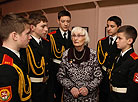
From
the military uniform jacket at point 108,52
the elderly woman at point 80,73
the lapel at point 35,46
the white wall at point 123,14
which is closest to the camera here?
the elderly woman at point 80,73

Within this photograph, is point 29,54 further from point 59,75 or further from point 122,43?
point 122,43

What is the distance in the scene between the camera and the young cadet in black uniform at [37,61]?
6.51ft

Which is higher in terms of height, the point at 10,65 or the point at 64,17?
the point at 64,17

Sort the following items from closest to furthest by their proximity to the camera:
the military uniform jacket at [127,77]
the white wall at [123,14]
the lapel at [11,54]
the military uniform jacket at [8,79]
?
the military uniform jacket at [8,79] < the lapel at [11,54] < the military uniform jacket at [127,77] < the white wall at [123,14]

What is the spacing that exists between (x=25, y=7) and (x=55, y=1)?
2.13 metres

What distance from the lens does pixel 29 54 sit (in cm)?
196

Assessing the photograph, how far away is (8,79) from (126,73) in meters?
1.43

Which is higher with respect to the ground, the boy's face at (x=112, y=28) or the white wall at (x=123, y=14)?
the white wall at (x=123, y=14)

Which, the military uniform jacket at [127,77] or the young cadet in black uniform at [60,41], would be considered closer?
the military uniform jacket at [127,77]

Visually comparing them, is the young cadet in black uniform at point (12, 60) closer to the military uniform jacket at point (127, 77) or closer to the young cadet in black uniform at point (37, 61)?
the young cadet in black uniform at point (37, 61)

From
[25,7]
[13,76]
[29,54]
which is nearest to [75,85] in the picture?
[29,54]

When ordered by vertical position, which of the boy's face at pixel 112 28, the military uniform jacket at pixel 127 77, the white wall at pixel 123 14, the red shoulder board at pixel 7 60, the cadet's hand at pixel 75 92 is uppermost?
the white wall at pixel 123 14

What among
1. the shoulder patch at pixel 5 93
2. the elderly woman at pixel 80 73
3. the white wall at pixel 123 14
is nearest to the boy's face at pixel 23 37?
the shoulder patch at pixel 5 93

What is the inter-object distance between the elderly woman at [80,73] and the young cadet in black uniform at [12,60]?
65cm
